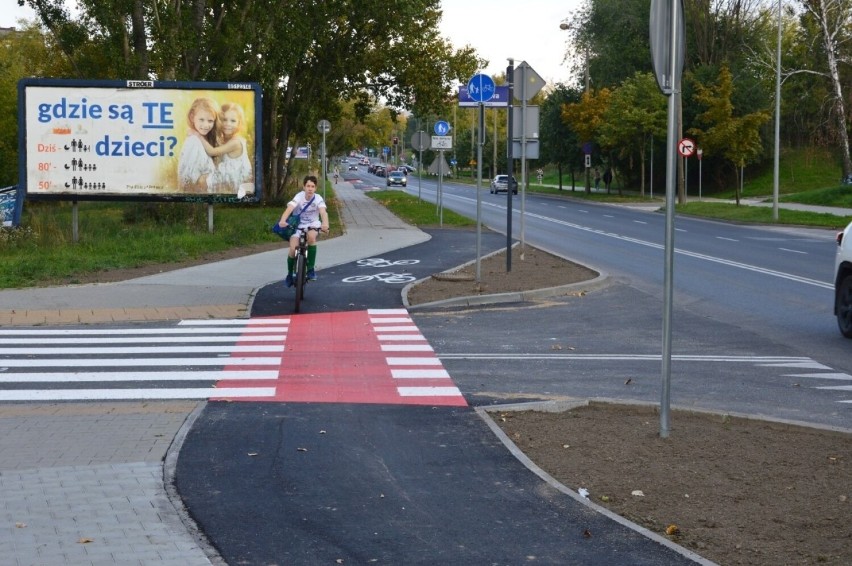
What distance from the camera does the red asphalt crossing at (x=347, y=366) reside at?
32.3 ft

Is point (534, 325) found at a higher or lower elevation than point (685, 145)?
lower

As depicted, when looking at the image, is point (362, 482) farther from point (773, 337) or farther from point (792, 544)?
point (773, 337)

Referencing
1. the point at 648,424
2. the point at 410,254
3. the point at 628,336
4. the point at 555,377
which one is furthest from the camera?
the point at 410,254

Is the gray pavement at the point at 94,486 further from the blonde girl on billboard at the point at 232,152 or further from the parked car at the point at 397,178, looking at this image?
the parked car at the point at 397,178

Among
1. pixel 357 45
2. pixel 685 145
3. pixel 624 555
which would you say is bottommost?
pixel 624 555

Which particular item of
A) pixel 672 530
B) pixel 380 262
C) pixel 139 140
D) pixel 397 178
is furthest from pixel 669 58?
pixel 397 178

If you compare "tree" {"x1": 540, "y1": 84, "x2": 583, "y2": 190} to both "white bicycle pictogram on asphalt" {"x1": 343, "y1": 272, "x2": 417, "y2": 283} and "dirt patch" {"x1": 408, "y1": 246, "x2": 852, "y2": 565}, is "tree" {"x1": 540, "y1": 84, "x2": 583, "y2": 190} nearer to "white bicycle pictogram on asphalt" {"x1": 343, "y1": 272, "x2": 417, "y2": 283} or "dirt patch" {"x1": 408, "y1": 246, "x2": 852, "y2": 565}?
"white bicycle pictogram on asphalt" {"x1": 343, "y1": 272, "x2": 417, "y2": 283}

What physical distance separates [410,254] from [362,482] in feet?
59.5

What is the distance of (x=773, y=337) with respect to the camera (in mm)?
13992

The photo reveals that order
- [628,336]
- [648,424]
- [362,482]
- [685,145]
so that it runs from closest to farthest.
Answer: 1. [362,482]
2. [648,424]
3. [628,336]
4. [685,145]

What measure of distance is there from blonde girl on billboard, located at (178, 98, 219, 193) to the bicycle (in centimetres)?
1149

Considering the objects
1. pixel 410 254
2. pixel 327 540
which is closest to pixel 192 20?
pixel 410 254

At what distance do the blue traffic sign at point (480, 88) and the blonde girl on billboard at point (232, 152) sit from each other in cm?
964

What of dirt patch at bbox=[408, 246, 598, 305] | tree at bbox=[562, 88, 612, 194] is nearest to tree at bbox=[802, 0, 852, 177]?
tree at bbox=[562, 88, 612, 194]
